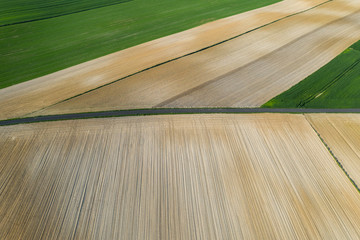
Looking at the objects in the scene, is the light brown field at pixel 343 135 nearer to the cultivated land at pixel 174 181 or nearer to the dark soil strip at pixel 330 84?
the cultivated land at pixel 174 181

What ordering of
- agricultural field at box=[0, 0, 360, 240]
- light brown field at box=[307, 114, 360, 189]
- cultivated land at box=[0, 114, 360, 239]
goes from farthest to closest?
light brown field at box=[307, 114, 360, 189] < agricultural field at box=[0, 0, 360, 240] < cultivated land at box=[0, 114, 360, 239]

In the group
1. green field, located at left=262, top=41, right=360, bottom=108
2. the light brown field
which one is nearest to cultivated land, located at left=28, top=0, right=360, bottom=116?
green field, located at left=262, top=41, right=360, bottom=108

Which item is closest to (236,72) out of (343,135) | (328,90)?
(328,90)

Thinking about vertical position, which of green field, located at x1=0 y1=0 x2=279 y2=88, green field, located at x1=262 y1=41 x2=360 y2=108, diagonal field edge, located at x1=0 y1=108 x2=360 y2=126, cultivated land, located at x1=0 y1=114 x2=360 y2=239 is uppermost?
green field, located at x1=0 y1=0 x2=279 y2=88

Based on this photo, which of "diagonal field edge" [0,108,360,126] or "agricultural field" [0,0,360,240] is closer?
"agricultural field" [0,0,360,240]

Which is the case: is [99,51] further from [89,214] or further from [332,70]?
[332,70]

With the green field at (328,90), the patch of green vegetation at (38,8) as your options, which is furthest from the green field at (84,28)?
the green field at (328,90)

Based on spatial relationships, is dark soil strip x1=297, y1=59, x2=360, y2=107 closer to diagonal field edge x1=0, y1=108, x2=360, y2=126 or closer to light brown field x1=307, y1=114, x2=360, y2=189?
diagonal field edge x1=0, y1=108, x2=360, y2=126

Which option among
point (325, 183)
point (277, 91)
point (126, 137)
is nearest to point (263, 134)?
point (325, 183)
